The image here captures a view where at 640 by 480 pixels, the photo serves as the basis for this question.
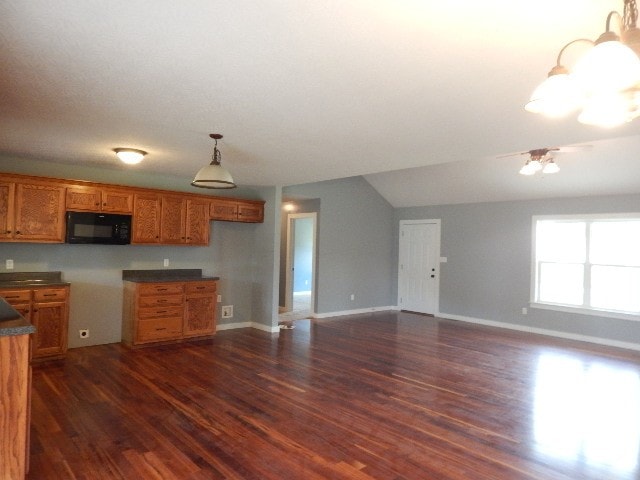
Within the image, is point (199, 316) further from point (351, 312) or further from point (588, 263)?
point (588, 263)

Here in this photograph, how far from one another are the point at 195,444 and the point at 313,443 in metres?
0.81

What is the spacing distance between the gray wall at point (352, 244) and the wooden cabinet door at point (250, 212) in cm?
80

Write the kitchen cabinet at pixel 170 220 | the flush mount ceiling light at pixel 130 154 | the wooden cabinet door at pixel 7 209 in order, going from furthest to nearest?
the kitchen cabinet at pixel 170 220
the wooden cabinet door at pixel 7 209
the flush mount ceiling light at pixel 130 154

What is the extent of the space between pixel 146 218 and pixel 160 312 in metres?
1.24

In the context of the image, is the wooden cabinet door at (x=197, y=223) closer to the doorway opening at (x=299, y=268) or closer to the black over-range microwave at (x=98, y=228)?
the black over-range microwave at (x=98, y=228)

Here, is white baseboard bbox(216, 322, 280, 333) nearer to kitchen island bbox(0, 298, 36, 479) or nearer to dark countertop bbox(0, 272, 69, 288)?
dark countertop bbox(0, 272, 69, 288)

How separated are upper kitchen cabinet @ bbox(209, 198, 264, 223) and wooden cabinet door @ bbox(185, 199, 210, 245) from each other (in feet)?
0.38

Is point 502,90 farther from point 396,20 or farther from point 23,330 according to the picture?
point 23,330

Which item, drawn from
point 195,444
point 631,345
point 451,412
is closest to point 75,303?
point 195,444

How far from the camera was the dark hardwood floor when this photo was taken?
263 cm

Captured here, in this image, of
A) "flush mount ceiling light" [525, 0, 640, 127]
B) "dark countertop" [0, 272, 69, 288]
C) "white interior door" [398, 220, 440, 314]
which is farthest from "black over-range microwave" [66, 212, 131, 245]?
"white interior door" [398, 220, 440, 314]

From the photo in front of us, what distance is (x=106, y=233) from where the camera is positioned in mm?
5141

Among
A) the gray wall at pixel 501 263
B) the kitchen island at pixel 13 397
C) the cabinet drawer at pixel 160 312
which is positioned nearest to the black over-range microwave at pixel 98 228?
the cabinet drawer at pixel 160 312

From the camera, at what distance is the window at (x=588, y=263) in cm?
629
